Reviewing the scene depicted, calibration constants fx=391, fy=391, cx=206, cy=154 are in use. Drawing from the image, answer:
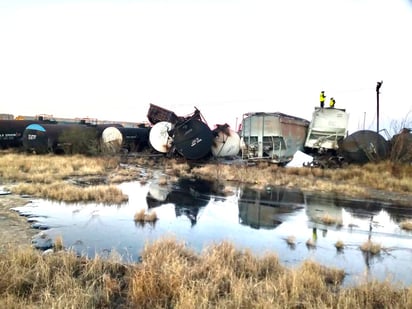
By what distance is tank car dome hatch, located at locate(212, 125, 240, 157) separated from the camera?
1112 inches

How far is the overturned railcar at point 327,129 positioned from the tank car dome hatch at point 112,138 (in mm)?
14696

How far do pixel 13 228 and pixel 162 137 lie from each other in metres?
21.1

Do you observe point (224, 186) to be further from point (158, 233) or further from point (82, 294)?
point (82, 294)

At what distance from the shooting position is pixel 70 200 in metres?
12.6

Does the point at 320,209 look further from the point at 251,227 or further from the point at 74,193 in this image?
the point at 74,193

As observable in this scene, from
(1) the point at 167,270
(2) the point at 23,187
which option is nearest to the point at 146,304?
(1) the point at 167,270

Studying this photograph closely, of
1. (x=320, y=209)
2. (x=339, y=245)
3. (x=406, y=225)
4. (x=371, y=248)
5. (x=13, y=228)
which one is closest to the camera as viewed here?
(x=371, y=248)

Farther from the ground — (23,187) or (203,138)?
(203,138)

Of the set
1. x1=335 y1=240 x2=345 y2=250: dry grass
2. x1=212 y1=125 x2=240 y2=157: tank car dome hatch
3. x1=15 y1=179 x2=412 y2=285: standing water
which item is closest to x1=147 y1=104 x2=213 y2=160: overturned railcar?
x1=212 y1=125 x2=240 y2=157: tank car dome hatch

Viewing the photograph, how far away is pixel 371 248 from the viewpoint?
7.95 meters

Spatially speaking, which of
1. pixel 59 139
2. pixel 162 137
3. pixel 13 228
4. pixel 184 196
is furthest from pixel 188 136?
pixel 13 228

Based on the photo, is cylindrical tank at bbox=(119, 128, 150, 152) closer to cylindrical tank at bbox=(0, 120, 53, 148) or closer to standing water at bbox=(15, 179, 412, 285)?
cylindrical tank at bbox=(0, 120, 53, 148)

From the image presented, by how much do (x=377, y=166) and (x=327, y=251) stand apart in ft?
46.4

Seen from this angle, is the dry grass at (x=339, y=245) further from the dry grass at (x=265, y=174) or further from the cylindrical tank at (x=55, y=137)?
the cylindrical tank at (x=55, y=137)
